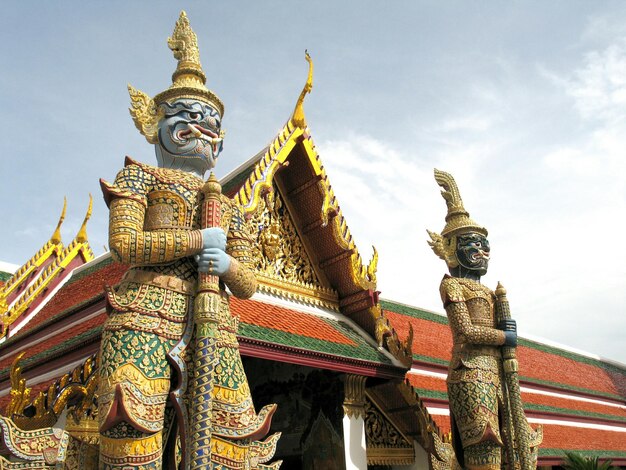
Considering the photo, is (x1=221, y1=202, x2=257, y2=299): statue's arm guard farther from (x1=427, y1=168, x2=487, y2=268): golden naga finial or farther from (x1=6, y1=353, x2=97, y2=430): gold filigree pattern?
(x1=427, y1=168, x2=487, y2=268): golden naga finial

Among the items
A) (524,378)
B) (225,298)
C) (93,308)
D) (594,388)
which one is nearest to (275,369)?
(93,308)

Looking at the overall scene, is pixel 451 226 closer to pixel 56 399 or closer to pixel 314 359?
pixel 314 359

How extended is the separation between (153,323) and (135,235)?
552mm

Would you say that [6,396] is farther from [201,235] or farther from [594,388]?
[594,388]

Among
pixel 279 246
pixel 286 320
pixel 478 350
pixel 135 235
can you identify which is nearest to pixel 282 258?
pixel 279 246

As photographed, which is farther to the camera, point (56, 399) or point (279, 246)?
point (279, 246)

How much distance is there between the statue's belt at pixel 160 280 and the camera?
3975mm

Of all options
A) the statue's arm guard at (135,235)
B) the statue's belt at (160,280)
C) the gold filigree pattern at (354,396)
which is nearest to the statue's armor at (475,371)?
the gold filigree pattern at (354,396)

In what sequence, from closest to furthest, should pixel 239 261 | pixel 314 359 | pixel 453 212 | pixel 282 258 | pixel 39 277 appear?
pixel 239 261, pixel 314 359, pixel 282 258, pixel 453 212, pixel 39 277

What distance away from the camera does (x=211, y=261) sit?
4.00 meters

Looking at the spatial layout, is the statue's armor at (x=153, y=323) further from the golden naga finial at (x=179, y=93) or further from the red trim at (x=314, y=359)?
the red trim at (x=314, y=359)

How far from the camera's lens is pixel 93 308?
6.34m

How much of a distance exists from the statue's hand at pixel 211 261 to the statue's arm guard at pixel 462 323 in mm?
3130

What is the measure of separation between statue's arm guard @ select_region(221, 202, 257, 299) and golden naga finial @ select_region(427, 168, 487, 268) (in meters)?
3.16
